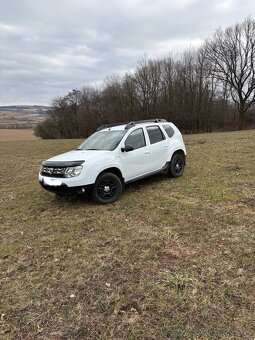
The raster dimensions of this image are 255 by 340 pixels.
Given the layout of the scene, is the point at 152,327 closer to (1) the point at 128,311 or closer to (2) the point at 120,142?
(1) the point at 128,311

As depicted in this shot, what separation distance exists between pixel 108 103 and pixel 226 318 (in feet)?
153

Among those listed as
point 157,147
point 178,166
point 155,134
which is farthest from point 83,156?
point 178,166

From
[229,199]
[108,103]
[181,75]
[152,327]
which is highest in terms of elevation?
[181,75]

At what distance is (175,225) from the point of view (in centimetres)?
468

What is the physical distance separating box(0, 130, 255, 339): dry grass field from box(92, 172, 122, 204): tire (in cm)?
22

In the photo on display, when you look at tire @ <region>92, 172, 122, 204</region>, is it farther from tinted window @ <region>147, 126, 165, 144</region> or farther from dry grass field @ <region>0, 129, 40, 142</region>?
dry grass field @ <region>0, 129, 40, 142</region>

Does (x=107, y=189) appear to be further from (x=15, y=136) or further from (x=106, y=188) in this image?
(x=15, y=136)

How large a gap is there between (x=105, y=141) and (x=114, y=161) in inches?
36.4

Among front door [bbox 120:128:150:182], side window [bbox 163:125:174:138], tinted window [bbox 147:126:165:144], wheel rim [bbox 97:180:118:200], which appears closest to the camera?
wheel rim [bbox 97:180:118:200]

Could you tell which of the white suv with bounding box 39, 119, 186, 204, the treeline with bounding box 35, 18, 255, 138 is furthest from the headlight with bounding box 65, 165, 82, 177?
the treeline with bounding box 35, 18, 255, 138

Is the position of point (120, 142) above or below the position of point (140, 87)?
below

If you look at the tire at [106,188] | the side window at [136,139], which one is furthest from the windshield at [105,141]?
the tire at [106,188]

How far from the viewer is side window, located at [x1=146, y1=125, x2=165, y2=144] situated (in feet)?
23.5

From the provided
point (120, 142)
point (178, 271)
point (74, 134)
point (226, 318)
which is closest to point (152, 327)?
point (226, 318)
